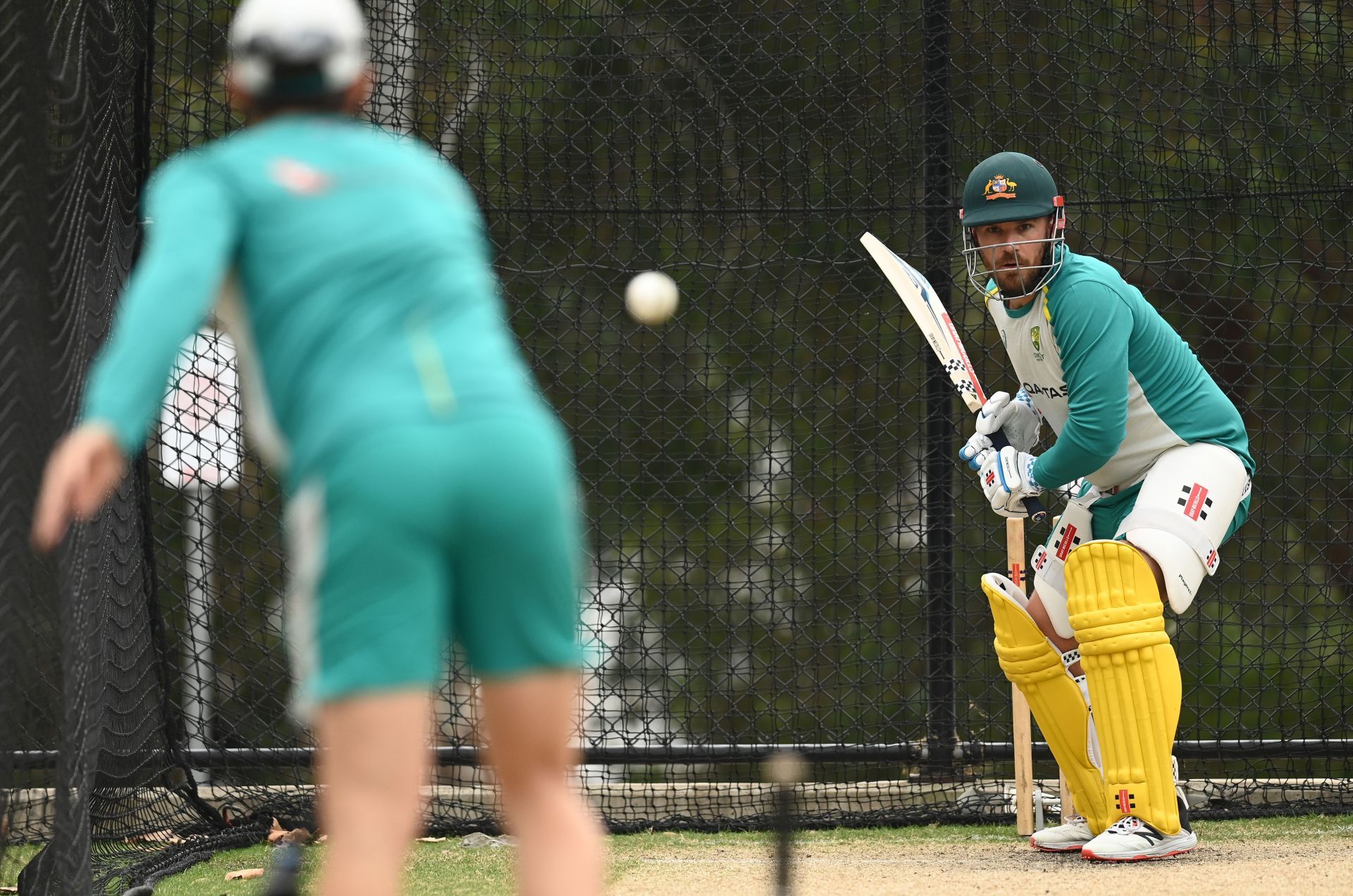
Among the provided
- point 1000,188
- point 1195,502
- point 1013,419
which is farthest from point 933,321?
point 1195,502

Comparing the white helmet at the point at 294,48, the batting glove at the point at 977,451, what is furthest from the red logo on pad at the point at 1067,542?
the white helmet at the point at 294,48

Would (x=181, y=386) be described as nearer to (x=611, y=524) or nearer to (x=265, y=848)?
(x=265, y=848)

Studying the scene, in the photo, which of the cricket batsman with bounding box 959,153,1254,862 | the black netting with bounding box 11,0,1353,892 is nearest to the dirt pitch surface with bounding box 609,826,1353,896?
the cricket batsman with bounding box 959,153,1254,862

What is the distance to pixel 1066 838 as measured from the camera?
451 centimetres

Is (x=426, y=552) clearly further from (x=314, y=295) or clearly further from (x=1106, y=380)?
(x=1106, y=380)

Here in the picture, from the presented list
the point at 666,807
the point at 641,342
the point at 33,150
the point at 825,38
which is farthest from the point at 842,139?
the point at 33,150

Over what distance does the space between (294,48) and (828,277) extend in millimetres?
5336

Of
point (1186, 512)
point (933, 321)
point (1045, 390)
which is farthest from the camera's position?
point (933, 321)

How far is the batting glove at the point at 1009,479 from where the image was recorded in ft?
14.5

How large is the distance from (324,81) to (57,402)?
2067mm

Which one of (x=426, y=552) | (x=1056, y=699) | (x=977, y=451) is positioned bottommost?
(x=1056, y=699)

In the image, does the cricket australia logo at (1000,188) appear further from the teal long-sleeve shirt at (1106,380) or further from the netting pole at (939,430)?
the netting pole at (939,430)

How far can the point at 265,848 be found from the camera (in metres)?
5.20

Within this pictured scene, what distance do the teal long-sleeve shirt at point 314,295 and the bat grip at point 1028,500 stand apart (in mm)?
2686
